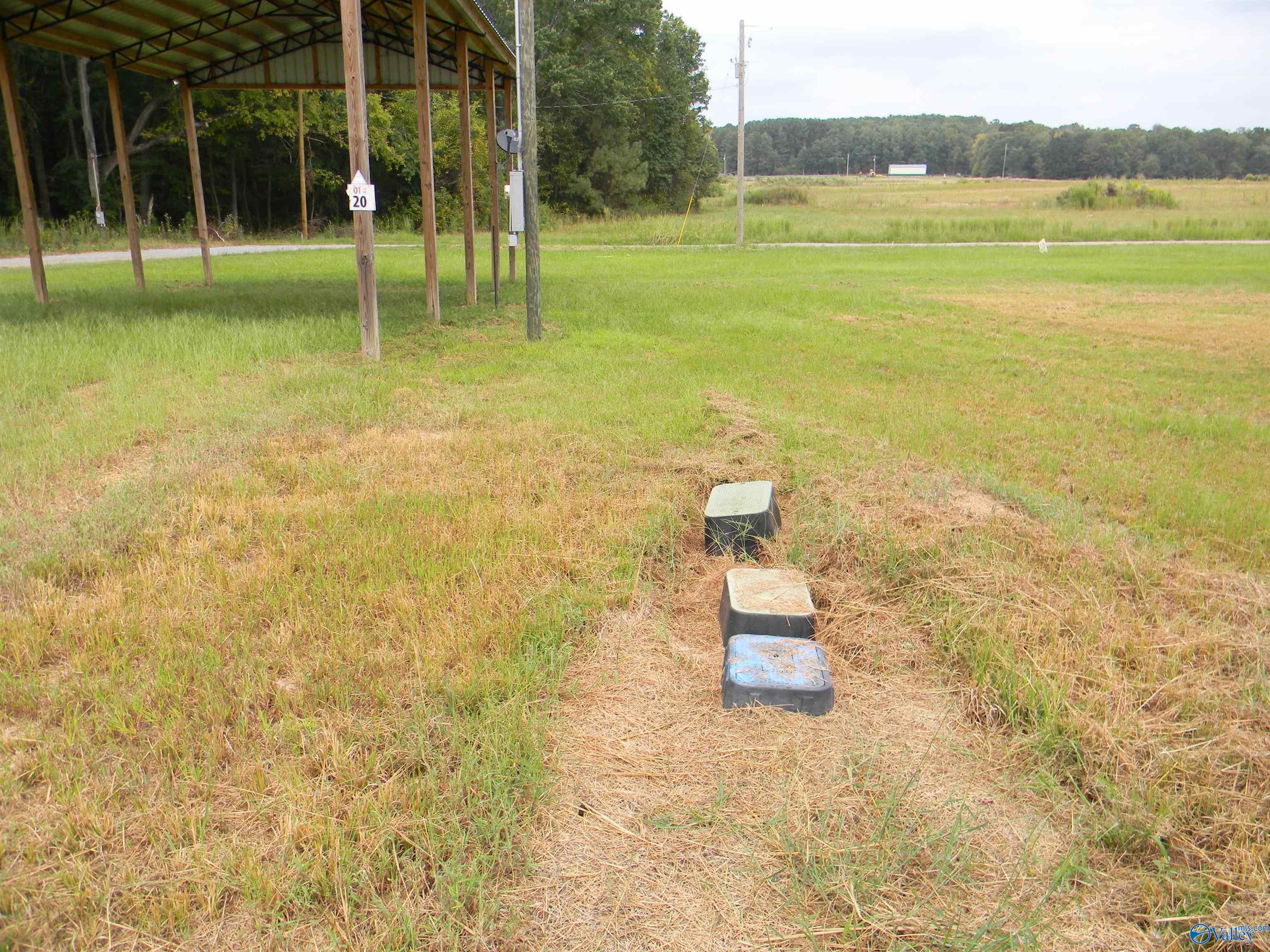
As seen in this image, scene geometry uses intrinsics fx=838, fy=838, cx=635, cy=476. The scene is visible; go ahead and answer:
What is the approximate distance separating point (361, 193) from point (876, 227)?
110 feet

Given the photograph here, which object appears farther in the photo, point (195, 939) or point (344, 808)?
point (344, 808)

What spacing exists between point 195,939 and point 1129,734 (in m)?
2.88

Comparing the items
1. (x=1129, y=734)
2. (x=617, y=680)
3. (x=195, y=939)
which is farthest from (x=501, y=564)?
(x=1129, y=734)

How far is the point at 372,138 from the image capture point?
3559 centimetres

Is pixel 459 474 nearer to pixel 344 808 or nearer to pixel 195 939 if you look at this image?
pixel 344 808

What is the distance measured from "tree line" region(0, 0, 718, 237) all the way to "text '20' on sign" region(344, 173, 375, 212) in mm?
26592

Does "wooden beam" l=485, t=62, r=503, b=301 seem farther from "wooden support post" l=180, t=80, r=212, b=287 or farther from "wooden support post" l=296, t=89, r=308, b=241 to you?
"wooden support post" l=296, t=89, r=308, b=241

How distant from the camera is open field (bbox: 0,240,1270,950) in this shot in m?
2.25

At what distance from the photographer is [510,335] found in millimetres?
10992

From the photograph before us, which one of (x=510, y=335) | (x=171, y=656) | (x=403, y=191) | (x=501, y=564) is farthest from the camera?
(x=403, y=191)

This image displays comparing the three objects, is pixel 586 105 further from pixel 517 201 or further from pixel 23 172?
pixel 517 201

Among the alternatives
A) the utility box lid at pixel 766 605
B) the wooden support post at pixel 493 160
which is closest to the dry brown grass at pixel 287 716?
the utility box lid at pixel 766 605

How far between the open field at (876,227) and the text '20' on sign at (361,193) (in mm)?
20858

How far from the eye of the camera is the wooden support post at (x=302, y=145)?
110 feet
